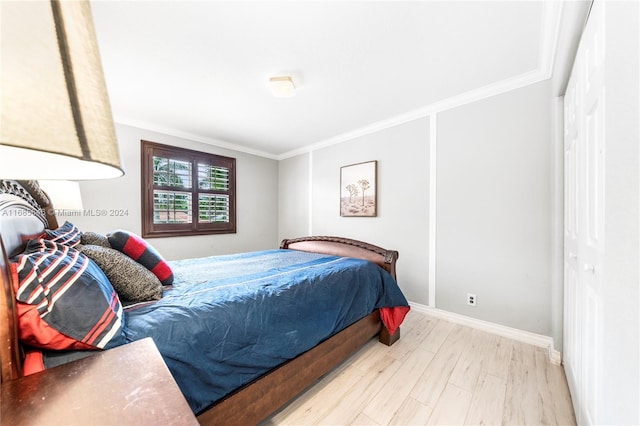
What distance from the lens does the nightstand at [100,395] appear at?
0.51m

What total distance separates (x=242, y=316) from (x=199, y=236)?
2973 millimetres

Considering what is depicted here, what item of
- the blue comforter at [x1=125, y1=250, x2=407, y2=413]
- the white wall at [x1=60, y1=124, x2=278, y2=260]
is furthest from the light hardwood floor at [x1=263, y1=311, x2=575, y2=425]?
the white wall at [x1=60, y1=124, x2=278, y2=260]

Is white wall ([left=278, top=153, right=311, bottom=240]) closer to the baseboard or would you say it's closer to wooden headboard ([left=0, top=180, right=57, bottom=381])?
the baseboard

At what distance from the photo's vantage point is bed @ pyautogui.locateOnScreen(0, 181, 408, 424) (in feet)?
3.17

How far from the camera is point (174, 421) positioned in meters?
0.50

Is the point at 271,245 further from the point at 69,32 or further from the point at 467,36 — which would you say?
the point at 69,32

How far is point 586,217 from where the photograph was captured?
1.20 metres

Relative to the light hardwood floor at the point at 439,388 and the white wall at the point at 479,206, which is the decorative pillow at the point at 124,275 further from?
the white wall at the point at 479,206

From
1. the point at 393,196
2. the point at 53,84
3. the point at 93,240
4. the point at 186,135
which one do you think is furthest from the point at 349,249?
the point at 186,135

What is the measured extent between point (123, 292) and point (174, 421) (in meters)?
0.99

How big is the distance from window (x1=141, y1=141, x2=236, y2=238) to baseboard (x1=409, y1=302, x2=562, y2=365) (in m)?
3.25

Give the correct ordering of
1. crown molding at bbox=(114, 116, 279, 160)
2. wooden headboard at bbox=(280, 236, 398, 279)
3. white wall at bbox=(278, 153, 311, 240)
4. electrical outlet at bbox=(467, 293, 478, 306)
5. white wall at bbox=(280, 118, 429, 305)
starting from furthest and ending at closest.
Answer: white wall at bbox=(278, 153, 311, 240), crown molding at bbox=(114, 116, 279, 160), white wall at bbox=(280, 118, 429, 305), electrical outlet at bbox=(467, 293, 478, 306), wooden headboard at bbox=(280, 236, 398, 279)

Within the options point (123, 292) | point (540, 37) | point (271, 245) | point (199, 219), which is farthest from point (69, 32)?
point (271, 245)

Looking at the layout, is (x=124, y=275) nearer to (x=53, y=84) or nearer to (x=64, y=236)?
(x=64, y=236)
